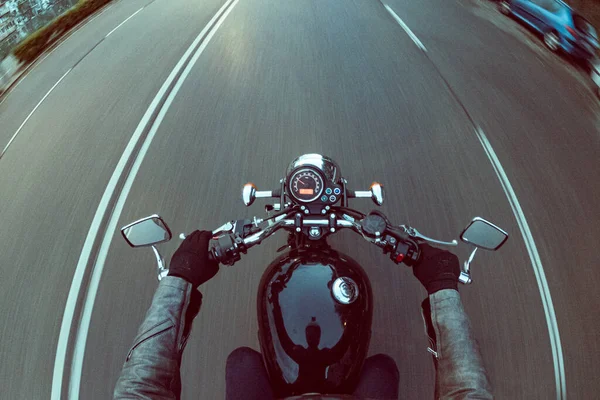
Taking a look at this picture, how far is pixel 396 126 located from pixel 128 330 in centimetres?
409

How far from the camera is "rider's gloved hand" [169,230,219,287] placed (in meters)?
2.36

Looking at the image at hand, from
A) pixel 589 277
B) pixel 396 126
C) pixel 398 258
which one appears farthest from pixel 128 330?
pixel 589 277

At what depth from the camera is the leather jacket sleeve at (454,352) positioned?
6.46 feet

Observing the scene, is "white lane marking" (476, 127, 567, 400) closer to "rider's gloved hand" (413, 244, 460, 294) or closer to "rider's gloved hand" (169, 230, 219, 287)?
"rider's gloved hand" (413, 244, 460, 294)

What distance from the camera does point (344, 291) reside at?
2.15 meters

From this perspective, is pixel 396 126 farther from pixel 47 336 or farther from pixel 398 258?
pixel 47 336

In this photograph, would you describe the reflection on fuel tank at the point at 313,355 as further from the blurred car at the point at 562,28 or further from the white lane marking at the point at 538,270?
the blurred car at the point at 562,28

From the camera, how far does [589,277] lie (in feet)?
13.2

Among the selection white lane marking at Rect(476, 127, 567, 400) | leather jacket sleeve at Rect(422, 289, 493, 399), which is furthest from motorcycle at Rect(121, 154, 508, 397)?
white lane marking at Rect(476, 127, 567, 400)

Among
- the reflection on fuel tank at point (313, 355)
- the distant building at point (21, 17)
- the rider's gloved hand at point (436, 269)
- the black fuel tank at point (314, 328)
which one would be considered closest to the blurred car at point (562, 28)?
the rider's gloved hand at point (436, 269)

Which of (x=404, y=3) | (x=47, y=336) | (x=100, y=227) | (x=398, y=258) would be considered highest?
(x=404, y=3)

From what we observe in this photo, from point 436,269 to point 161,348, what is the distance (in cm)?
165

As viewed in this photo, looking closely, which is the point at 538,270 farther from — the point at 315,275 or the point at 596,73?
the point at 596,73

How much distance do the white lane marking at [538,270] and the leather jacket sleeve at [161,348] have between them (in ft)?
10.8
